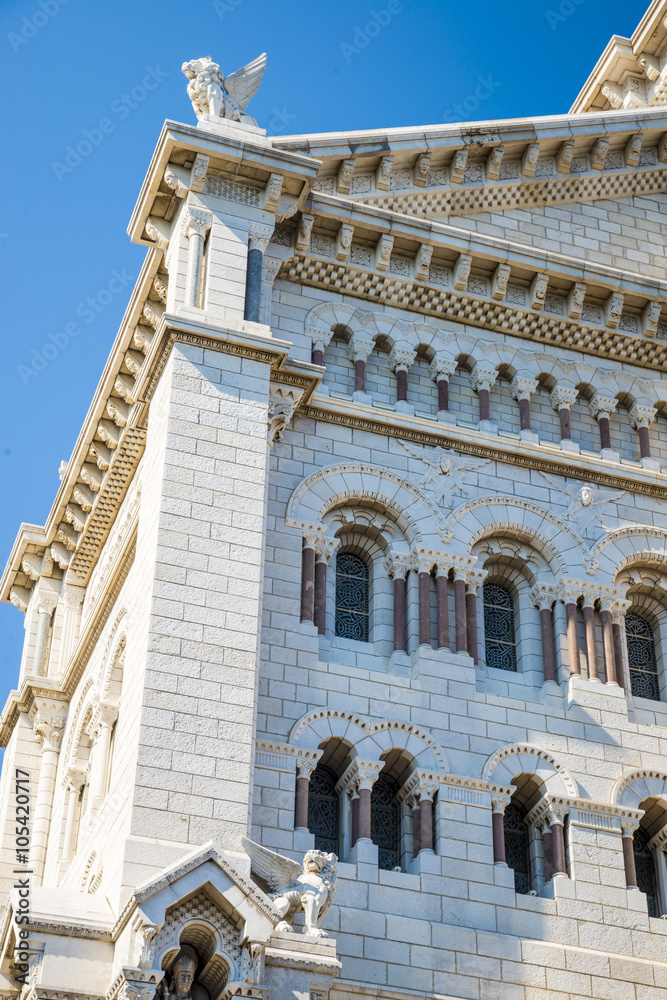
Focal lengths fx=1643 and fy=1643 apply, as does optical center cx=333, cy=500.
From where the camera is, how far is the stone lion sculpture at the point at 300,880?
19.0 metres

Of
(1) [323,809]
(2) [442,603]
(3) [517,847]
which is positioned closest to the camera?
(1) [323,809]

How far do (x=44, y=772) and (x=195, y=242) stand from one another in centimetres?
1055

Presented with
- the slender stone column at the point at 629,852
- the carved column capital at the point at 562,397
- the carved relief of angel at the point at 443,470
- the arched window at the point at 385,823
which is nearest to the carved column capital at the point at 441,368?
the carved relief of angel at the point at 443,470

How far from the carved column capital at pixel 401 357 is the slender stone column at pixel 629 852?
778cm

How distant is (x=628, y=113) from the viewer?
2930cm

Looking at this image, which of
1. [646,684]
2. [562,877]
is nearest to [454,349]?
[646,684]

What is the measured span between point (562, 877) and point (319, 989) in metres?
4.58

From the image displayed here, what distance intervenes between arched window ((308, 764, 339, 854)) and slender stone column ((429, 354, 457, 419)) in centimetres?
640

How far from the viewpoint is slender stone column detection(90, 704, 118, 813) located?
24.6 metres

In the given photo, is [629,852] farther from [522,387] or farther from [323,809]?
[522,387]

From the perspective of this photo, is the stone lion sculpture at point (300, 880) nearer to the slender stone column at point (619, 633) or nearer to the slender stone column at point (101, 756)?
the slender stone column at point (101, 756)

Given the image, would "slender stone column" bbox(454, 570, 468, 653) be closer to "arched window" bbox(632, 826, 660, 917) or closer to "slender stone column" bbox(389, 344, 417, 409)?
"slender stone column" bbox(389, 344, 417, 409)

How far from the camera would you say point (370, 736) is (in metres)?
21.9

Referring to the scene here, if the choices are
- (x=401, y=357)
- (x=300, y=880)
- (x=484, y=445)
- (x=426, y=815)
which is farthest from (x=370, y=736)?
(x=401, y=357)
